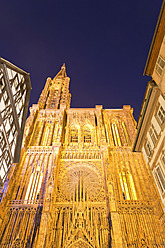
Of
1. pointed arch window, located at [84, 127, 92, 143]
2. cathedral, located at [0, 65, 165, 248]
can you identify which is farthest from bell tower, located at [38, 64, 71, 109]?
pointed arch window, located at [84, 127, 92, 143]

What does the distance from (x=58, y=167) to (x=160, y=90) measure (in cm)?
1484

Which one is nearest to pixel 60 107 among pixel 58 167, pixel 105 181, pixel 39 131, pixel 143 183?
pixel 39 131

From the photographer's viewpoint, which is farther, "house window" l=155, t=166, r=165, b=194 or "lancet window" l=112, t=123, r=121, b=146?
"lancet window" l=112, t=123, r=121, b=146

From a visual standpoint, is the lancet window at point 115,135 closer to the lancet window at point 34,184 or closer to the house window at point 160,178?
the lancet window at point 34,184

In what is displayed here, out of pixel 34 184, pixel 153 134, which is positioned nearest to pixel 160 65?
pixel 153 134

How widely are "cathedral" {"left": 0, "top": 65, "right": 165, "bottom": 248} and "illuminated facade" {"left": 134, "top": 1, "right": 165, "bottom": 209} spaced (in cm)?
691

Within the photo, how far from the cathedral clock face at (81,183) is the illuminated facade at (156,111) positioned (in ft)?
29.3

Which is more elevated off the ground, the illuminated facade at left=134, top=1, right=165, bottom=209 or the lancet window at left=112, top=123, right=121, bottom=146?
the lancet window at left=112, top=123, right=121, bottom=146

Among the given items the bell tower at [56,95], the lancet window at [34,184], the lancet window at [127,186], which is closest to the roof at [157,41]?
the lancet window at [127,186]

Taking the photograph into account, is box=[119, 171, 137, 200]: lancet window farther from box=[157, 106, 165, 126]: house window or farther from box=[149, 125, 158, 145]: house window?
box=[157, 106, 165, 126]: house window

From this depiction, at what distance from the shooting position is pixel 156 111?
39.5ft

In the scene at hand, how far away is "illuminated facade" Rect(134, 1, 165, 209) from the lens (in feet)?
34.7

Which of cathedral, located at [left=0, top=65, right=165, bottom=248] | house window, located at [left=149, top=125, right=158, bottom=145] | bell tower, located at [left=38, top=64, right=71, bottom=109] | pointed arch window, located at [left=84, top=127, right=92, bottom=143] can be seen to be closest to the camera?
house window, located at [left=149, top=125, right=158, bottom=145]

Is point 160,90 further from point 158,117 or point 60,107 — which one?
point 60,107
